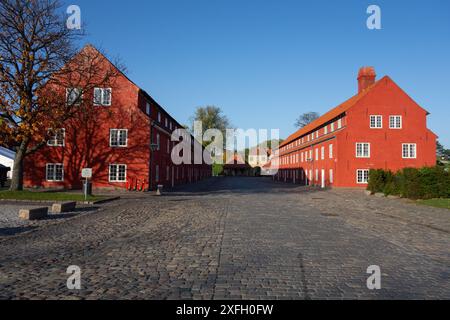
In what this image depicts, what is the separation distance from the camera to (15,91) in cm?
1945

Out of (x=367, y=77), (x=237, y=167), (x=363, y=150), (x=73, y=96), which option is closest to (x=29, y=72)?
(x=73, y=96)

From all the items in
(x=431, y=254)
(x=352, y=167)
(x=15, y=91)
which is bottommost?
(x=431, y=254)

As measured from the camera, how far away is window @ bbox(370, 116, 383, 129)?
126 feet

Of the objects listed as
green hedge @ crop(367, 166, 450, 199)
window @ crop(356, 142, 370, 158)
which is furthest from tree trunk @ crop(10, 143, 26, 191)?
window @ crop(356, 142, 370, 158)

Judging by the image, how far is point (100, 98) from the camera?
25.6 m

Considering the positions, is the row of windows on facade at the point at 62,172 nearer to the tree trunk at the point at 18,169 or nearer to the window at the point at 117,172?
the window at the point at 117,172

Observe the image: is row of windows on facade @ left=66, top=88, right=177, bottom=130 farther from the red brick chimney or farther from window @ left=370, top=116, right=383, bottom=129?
the red brick chimney

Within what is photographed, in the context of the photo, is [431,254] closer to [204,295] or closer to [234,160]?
[204,295]

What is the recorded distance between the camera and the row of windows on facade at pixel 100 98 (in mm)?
21550

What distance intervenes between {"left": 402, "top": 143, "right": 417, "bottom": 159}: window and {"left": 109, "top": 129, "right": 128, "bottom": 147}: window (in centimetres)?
3007

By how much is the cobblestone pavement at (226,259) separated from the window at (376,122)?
28.9 metres

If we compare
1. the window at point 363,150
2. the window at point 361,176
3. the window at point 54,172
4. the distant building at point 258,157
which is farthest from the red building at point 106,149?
the distant building at point 258,157
